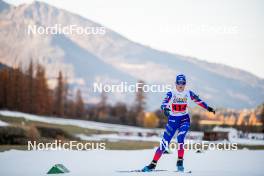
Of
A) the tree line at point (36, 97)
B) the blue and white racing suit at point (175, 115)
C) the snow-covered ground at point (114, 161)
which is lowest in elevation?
the snow-covered ground at point (114, 161)

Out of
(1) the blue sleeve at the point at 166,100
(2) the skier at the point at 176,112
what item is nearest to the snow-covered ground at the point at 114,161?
(2) the skier at the point at 176,112

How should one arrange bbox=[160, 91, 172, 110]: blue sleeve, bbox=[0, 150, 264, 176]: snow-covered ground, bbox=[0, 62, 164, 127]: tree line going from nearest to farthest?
bbox=[160, 91, 172, 110]: blue sleeve
bbox=[0, 150, 264, 176]: snow-covered ground
bbox=[0, 62, 164, 127]: tree line

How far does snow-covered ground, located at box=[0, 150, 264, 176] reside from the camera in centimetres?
1132

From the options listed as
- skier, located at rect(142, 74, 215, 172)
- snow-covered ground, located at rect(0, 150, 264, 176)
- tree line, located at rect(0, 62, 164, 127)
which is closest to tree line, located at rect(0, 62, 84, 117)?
tree line, located at rect(0, 62, 164, 127)

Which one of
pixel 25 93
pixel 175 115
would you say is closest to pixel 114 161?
pixel 175 115

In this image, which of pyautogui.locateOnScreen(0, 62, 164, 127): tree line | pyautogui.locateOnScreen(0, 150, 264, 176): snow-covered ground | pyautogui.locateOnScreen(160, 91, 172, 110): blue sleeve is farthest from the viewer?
pyautogui.locateOnScreen(0, 62, 164, 127): tree line

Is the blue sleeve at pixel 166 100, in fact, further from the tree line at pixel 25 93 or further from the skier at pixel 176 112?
the tree line at pixel 25 93

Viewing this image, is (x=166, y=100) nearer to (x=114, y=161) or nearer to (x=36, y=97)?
(x=114, y=161)

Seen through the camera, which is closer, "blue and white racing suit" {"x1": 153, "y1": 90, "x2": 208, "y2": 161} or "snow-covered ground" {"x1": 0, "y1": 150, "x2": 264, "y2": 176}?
"blue and white racing suit" {"x1": 153, "y1": 90, "x2": 208, "y2": 161}

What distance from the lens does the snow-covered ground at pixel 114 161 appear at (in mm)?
11317

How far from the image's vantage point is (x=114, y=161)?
42.5ft

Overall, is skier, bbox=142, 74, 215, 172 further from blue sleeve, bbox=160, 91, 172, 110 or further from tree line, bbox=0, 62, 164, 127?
tree line, bbox=0, 62, 164, 127

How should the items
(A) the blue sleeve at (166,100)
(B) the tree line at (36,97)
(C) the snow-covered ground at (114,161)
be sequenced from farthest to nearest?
(B) the tree line at (36,97) < (C) the snow-covered ground at (114,161) < (A) the blue sleeve at (166,100)

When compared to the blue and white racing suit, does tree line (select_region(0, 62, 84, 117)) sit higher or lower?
higher
